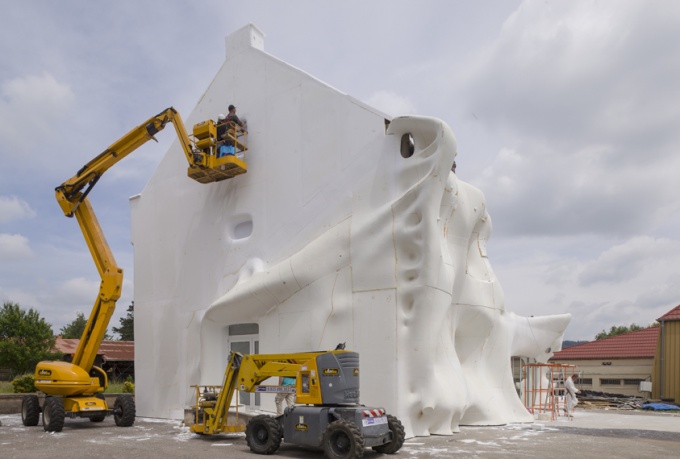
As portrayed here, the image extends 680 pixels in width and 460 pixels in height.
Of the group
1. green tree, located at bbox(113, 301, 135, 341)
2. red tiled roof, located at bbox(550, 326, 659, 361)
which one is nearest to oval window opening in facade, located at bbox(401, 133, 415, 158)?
red tiled roof, located at bbox(550, 326, 659, 361)

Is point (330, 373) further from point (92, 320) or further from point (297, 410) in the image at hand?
point (92, 320)

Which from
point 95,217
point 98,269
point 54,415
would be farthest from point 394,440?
point 95,217

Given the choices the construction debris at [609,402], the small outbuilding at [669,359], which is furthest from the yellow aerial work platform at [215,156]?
the small outbuilding at [669,359]

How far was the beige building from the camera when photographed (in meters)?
37.9

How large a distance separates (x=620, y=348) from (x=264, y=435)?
1318 inches

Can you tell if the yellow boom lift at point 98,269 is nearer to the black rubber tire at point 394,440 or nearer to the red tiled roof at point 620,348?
the black rubber tire at point 394,440

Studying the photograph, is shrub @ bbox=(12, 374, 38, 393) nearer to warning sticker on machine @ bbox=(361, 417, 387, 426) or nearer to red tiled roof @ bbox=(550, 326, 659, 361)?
warning sticker on machine @ bbox=(361, 417, 387, 426)

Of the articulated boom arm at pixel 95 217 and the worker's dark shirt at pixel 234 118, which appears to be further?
the worker's dark shirt at pixel 234 118

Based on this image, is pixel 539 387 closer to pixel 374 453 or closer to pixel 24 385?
pixel 374 453

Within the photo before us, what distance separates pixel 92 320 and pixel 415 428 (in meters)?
10.4

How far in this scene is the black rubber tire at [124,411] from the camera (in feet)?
59.6

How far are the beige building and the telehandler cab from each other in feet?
94.6

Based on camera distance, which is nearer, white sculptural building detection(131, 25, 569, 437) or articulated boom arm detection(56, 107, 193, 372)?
white sculptural building detection(131, 25, 569, 437)

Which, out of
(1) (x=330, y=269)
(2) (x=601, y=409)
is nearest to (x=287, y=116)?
(1) (x=330, y=269)
